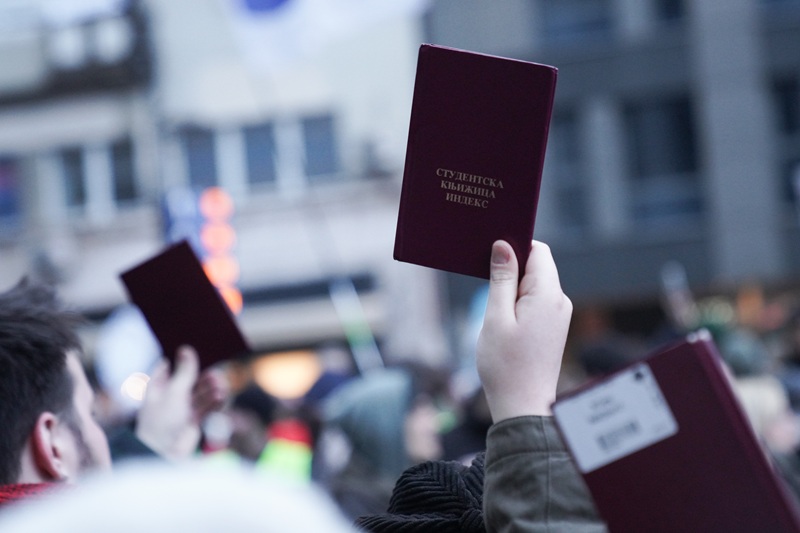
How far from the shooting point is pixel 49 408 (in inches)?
78.9

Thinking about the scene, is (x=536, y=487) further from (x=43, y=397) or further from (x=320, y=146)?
(x=320, y=146)

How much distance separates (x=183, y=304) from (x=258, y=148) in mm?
Answer: 16520

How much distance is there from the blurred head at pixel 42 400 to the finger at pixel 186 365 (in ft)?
1.43

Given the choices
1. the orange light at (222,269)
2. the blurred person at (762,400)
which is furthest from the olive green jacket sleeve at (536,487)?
the orange light at (222,269)

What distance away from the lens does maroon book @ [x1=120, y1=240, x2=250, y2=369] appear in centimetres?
251

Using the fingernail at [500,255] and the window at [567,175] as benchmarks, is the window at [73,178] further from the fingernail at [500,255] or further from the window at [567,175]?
the fingernail at [500,255]

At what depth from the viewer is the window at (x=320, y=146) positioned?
1844 centimetres

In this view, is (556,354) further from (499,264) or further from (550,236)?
(550,236)

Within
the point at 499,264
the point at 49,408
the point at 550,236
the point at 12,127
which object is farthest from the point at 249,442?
the point at 12,127

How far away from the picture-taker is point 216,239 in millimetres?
14031

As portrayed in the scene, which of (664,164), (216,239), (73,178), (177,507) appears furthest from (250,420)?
(73,178)

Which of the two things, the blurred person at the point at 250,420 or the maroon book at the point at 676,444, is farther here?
the blurred person at the point at 250,420

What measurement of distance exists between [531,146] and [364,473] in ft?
8.99

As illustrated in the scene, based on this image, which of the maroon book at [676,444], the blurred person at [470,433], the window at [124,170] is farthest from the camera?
the window at [124,170]
